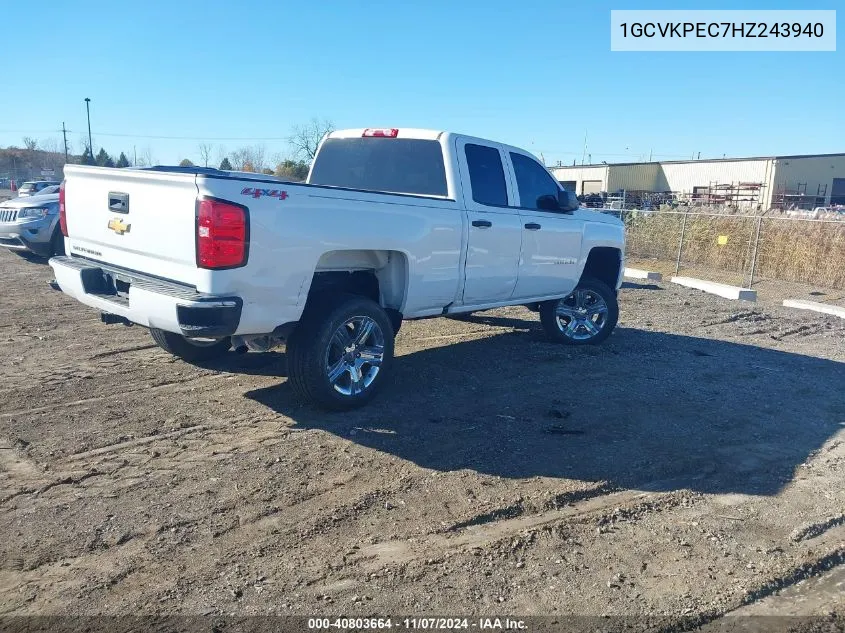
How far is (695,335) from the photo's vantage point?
31.0 ft

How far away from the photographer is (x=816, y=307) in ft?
40.1

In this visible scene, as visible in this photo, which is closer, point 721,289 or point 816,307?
point 816,307

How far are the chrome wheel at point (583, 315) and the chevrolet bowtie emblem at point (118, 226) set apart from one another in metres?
5.02

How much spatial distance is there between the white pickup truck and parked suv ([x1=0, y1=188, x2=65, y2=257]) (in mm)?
8287

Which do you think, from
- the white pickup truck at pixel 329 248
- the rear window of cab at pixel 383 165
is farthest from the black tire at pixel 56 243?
the rear window of cab at pixel 383 165

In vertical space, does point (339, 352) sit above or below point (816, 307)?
Result: above

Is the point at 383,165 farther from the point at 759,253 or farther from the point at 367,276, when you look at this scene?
the point at 759,253

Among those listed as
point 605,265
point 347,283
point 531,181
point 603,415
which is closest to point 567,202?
point 531,181

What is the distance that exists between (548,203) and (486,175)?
1045 mm

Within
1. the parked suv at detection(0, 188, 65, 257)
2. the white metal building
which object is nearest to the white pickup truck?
the parked suv at detection(0, 188, 65, 257)

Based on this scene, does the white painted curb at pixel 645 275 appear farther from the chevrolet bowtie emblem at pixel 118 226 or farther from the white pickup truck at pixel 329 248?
the chevrolet bowtie emblem at pixel 118 226

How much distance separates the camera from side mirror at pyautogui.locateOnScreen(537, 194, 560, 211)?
739 centimetres

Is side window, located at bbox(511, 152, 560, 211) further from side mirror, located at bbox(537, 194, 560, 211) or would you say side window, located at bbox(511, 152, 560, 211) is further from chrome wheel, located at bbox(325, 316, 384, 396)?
chrome wheel, located at bbox(325, 316, 384, 396)

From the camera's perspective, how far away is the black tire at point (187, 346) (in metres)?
6.55
